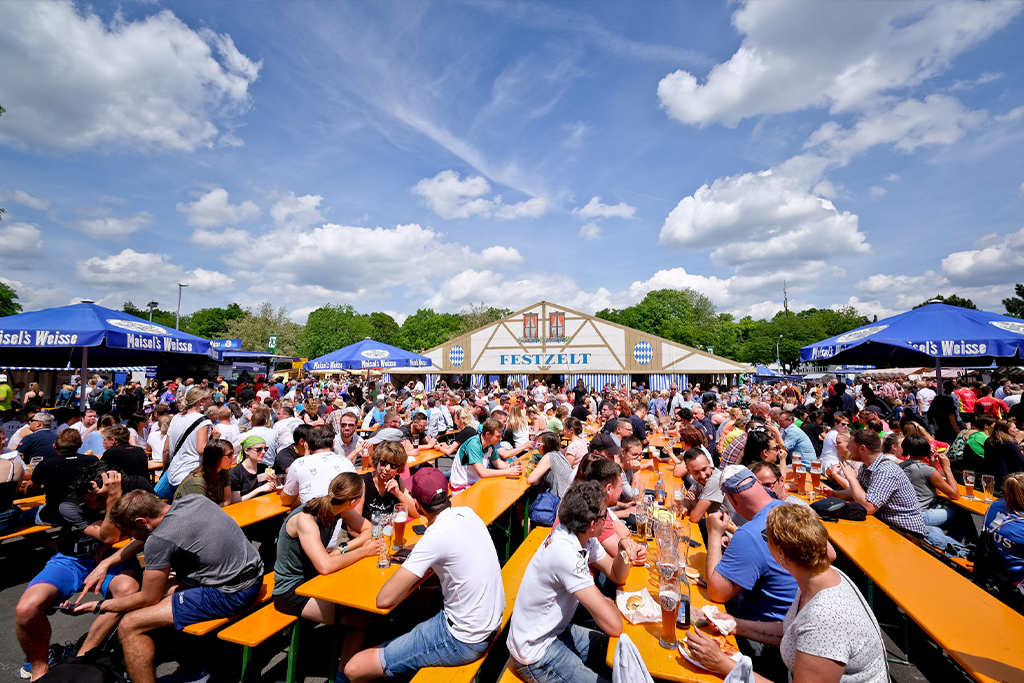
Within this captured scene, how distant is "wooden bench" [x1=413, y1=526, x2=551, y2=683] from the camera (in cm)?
256

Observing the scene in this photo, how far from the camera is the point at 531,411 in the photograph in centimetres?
1227

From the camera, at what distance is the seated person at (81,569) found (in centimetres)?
317

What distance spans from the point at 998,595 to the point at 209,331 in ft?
284

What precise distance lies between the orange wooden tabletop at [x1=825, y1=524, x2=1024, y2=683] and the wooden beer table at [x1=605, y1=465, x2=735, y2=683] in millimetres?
1151

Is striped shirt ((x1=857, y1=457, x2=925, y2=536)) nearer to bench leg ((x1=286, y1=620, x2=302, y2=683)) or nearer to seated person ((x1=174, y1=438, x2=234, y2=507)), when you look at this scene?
bench leg ((x1=286, y1=620, x2=302, y2=683))

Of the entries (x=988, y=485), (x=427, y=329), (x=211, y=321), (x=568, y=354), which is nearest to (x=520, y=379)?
(x=568, y=354)

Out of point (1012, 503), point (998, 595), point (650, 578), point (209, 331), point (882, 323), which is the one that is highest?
point (209, 331)

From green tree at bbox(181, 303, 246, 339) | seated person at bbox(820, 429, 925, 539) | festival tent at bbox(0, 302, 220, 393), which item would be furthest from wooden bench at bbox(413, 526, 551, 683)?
green tree at bbox(181, 303, 246, 339)

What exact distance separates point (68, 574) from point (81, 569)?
136 mm

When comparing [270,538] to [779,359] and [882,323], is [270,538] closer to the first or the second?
[882,323]

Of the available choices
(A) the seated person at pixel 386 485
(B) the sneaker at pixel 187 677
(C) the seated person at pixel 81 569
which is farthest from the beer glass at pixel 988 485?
(C) the seated person at pixel 81 569

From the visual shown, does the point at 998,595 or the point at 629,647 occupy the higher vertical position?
the point at 629,647

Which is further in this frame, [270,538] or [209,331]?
[209,331]

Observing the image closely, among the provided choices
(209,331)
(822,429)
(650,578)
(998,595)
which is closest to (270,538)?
A: (650,578)
